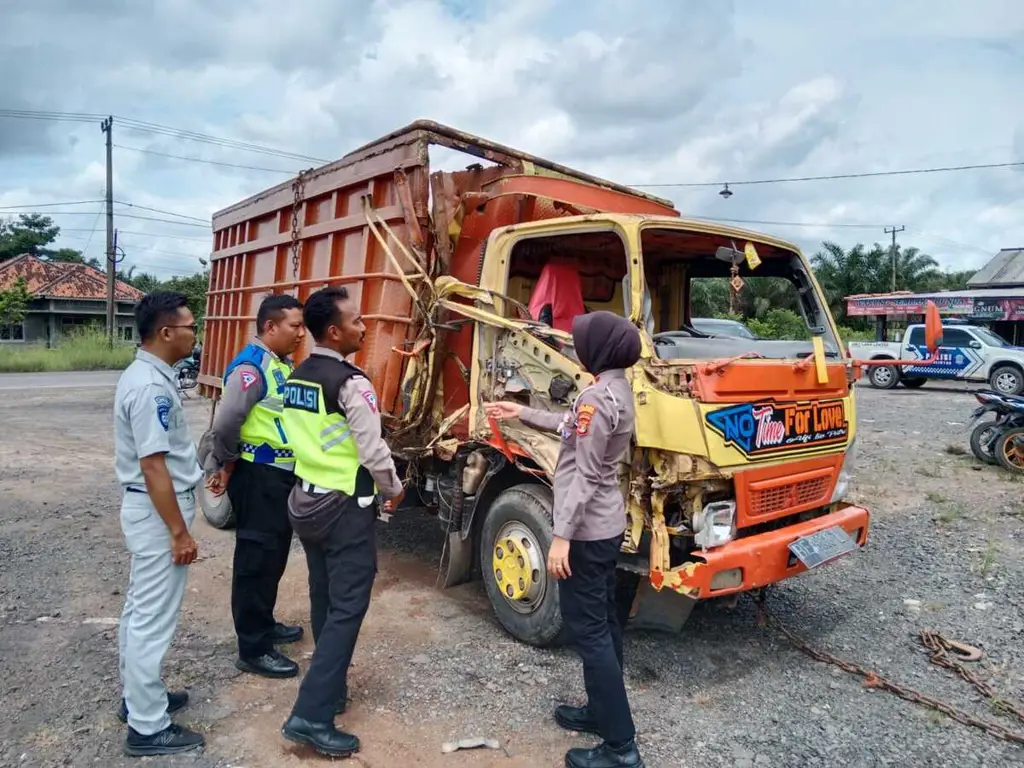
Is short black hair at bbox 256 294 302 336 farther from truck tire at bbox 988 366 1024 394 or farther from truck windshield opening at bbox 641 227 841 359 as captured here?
truck tire at bbox 988 366 1024 394

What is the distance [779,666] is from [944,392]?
53.1 feet

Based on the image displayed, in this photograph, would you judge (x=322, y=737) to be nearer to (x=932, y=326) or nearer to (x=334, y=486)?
(x=334, y=486)

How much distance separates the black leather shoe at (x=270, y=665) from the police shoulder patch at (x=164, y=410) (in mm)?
1347

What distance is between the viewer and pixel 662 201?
5.61 m

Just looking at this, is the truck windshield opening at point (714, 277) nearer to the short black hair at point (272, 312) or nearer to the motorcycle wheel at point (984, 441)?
the short black hair at point (272, 312)

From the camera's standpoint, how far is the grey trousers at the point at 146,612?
2.77 m

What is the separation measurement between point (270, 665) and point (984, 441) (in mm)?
8595

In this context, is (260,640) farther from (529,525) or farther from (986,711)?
(986,711)

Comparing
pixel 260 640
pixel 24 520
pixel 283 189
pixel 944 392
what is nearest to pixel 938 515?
pixel 260 640

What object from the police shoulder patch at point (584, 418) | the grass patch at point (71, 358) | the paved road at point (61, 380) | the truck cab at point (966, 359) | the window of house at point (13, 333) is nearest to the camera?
the police shoulder patch at point (584, 418)

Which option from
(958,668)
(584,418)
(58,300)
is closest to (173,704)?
(584,418)

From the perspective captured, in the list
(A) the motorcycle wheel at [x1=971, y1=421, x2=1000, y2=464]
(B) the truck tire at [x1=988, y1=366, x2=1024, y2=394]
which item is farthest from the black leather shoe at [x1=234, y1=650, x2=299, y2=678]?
(B) the truck tire at [x1=988, y1=366, x2=1024, y2=394]

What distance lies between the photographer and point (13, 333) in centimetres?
3338

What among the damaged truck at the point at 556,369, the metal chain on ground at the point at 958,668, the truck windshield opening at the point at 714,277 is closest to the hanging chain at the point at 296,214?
the damaged truck at the point at 556,369
